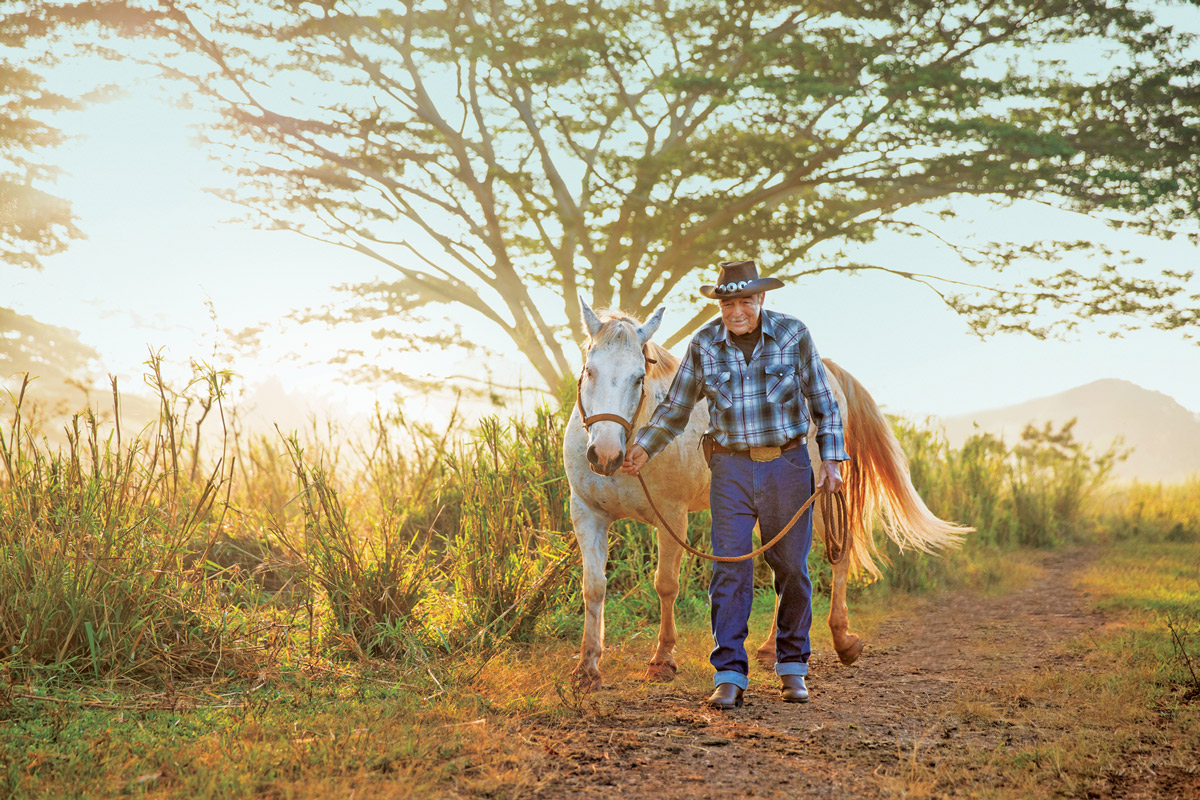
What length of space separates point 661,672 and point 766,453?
1211 mm

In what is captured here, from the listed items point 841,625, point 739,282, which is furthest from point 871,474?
point 739,282

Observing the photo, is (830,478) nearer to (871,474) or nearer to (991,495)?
(871,474)

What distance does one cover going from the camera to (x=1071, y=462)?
11.5m

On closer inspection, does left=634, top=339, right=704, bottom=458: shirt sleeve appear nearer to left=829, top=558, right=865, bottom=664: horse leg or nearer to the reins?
the reins

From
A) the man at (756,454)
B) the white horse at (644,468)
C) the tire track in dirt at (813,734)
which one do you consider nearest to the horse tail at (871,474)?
the white horse at (644,468)

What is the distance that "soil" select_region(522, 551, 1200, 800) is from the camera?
2688mm

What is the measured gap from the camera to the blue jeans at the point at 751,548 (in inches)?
142

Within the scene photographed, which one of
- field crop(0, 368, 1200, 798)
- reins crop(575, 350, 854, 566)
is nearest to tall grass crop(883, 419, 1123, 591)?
field crop(0, 368, 1200, 798)

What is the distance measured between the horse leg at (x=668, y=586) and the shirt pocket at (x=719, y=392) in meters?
0.70

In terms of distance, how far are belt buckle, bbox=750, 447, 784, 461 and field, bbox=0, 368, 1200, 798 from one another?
104 centimetres

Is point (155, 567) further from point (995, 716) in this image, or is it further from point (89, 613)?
point (995, 716)

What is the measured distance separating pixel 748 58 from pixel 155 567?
11257 millimetres

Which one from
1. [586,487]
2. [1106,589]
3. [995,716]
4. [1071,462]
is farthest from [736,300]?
[1071,462]

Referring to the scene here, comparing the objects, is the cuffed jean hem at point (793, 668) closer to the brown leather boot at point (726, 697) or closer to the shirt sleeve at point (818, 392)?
the brown leather boot at point (726, 697)
